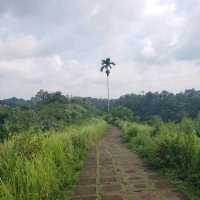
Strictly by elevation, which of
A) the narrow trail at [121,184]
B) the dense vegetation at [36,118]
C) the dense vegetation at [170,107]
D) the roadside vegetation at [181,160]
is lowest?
the narrow trail at [121,184]

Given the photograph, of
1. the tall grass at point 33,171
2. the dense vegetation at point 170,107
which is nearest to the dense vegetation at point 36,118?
the tall grass at point 33,171

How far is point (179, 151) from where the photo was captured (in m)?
7.07

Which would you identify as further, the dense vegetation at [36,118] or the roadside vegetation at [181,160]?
the dense vegetation at [36,118]

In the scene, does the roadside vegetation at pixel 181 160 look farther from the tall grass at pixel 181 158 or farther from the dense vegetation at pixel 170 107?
the dense vegetation at pixel 170 107

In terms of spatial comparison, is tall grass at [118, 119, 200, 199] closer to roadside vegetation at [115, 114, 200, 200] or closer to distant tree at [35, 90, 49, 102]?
roadside vegetation at [115, 114, 200, 200]

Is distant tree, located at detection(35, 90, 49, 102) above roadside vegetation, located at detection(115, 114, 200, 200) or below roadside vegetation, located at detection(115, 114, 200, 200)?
above

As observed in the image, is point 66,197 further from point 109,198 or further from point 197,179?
point 197,179

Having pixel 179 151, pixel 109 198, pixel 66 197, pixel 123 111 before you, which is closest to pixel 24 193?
pixel 66 197

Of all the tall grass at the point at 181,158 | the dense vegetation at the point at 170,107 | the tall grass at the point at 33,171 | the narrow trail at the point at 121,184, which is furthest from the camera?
the dense vegetation at the point at 170,107

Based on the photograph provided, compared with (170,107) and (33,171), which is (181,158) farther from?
(170,107)

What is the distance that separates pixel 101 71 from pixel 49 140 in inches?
2337

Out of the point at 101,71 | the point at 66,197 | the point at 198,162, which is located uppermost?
the point at 101,71

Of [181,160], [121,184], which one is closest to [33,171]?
[121,184]

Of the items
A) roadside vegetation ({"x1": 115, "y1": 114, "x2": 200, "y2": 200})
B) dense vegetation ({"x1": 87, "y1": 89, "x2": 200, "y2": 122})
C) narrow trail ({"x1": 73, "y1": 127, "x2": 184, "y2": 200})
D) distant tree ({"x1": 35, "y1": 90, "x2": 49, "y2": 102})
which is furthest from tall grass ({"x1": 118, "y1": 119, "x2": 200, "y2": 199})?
distant tree ({"x1": 35, "y1": 90, "x2": 49, "y2": 102})
